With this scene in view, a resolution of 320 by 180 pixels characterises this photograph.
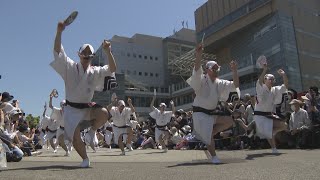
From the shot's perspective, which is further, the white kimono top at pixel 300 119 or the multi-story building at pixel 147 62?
the multi-story building at pixel 147 62

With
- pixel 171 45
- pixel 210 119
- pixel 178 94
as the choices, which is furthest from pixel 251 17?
pixel 210 119

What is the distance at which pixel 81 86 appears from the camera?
21.2 feet

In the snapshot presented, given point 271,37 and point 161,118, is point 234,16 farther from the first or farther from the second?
point 161,118

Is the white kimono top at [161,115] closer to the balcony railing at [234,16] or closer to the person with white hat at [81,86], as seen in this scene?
the person with white hat at [81,86]

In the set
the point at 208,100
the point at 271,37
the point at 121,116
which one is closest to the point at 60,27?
the point at 208,100

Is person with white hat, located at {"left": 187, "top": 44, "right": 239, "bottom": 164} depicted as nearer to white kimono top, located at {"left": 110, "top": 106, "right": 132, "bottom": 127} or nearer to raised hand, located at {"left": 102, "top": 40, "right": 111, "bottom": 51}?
raised hand, located at {"left": 102, "top": 40, "right": 111, "bottom": 51}

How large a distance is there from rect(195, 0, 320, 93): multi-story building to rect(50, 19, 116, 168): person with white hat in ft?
125

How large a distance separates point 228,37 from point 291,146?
47.7 meters

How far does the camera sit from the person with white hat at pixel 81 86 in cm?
634

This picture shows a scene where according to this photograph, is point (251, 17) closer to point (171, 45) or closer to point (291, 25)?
point (291, 25)

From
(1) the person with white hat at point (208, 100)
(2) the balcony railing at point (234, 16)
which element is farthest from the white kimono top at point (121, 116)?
(2) the balcony railing at point (234, 16)

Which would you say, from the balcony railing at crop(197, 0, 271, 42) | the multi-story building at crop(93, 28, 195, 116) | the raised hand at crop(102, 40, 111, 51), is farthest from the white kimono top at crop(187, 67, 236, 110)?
the multi-story building at crop(93, 28, 195, 116)

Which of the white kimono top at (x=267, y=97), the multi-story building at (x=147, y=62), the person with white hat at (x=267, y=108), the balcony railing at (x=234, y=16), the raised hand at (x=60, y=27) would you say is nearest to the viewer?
the raised hand at (x=60, y=27)

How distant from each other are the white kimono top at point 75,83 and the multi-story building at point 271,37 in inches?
1509
